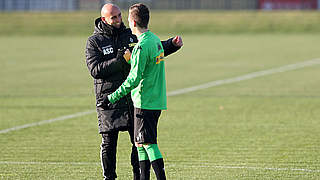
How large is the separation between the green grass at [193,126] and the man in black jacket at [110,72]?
2.69ft

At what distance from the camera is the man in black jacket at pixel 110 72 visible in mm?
7340

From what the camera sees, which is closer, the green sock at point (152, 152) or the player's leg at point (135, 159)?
the green sock at point (152, 152)

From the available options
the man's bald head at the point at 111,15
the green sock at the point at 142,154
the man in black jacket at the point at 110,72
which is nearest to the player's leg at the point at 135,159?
the man in black jacket at the point at 110,72

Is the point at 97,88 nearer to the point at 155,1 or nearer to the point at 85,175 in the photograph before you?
the point at 85,175

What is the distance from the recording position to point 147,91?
6.80 meters

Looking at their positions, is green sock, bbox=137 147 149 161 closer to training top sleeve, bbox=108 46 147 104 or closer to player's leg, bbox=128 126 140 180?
player's leg, bbox=128 126 140 180

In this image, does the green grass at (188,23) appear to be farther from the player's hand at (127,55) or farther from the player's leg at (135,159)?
the player's hand at (127,55)

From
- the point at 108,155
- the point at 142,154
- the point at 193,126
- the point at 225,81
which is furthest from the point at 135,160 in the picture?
the point at 225,81

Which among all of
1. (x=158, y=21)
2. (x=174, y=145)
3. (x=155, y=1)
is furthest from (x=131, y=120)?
(x=155, y=1)

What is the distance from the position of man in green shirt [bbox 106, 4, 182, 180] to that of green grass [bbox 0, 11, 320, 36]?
3842cm

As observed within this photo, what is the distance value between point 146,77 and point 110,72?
62 cm

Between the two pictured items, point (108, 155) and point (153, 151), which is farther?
point (108, 155)

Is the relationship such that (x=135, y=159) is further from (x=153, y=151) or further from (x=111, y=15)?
(x=111, y=15)

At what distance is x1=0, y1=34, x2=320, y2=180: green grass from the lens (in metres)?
8.67
